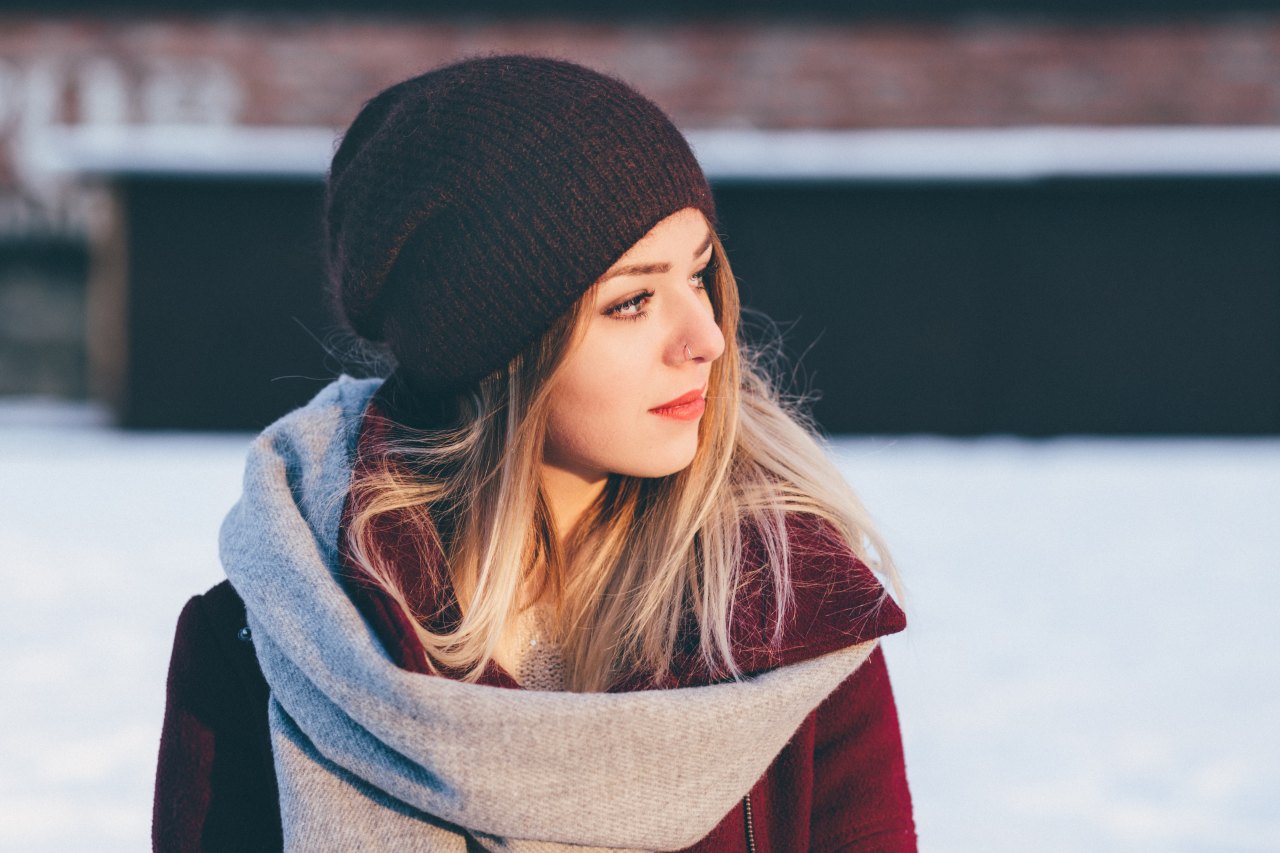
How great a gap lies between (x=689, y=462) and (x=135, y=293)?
489 inches

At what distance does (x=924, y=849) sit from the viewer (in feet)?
10.3

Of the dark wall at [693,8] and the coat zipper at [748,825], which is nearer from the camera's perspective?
the coat zipper at [748,825]

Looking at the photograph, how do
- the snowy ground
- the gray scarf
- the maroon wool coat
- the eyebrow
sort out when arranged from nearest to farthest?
the gray scarf < the maroon wool coat < the eyebrow < the snowy ground

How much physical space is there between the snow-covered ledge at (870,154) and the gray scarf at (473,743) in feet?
35.6

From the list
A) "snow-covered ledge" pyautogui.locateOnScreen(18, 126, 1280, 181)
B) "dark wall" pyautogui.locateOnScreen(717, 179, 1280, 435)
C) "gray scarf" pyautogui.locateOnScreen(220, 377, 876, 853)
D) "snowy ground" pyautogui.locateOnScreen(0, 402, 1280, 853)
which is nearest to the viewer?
"gray scarf" pyautogui.locateOnScreen(220, 377, 876, 853)

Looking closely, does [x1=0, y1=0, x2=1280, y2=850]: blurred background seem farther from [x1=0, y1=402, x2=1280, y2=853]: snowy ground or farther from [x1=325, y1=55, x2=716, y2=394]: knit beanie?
[x1=325, y1=55, x2=716, y2=394]: knit beanie

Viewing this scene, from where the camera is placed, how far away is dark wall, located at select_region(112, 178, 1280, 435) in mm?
12477

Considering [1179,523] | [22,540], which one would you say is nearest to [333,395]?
[22,540]

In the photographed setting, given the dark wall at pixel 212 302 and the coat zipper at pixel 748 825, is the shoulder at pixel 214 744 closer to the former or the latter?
the coat zipper at pixel 748 825

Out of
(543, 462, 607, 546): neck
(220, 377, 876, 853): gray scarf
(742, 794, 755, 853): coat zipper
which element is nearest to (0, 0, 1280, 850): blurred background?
(543, 462, 607, 546): neck

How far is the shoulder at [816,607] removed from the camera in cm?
155

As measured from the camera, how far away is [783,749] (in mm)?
1635

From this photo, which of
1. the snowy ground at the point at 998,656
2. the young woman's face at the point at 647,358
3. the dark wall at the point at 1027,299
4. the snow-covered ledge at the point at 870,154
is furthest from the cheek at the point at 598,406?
the dark wall at the point at 1027,299

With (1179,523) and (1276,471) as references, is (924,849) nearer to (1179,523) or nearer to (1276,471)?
(1179,523)
